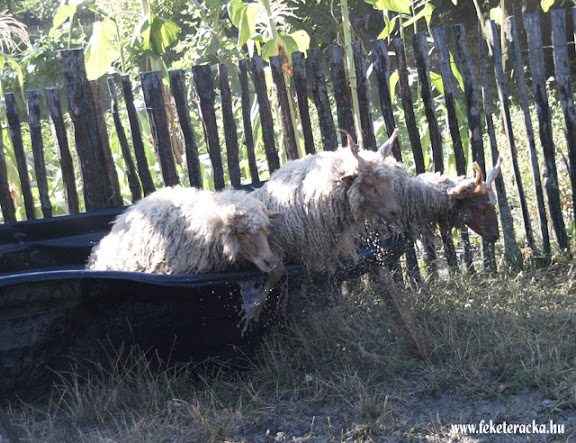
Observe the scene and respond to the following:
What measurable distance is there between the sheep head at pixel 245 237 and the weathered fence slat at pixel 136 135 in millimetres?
1801

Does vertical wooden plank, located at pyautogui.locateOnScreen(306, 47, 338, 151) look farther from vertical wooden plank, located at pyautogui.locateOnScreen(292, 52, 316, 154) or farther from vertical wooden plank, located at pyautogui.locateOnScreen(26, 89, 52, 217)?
vertical wooden plank, located at pyautogui.locateOnScreen(26, 89, 52, 217)

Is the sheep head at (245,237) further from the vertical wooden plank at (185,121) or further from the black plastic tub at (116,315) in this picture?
the vertical wooden plank at (185,121)

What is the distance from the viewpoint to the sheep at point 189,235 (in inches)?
116

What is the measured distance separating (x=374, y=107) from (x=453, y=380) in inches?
334

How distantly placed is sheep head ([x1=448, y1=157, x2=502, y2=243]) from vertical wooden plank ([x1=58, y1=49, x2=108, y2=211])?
2351mm

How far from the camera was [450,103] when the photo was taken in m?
4.58

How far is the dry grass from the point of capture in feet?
9.43

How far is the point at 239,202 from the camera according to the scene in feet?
10.1

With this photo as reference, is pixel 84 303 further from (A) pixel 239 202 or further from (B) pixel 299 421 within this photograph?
(B) pixel 299 421

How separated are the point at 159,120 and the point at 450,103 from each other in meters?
1.98

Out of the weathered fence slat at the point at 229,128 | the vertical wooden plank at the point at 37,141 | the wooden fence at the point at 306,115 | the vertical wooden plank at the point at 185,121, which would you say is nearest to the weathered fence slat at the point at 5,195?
the wooden fence at the point at 306,115

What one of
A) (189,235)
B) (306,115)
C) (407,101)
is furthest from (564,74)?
(189,235)

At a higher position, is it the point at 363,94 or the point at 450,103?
the point at 363,94

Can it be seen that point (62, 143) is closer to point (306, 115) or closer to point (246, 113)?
point (246, 113)
